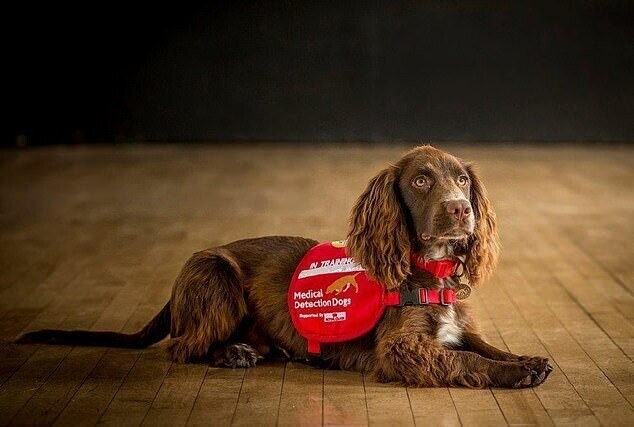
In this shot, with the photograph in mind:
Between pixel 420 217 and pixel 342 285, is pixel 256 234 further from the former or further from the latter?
pixel 420 217

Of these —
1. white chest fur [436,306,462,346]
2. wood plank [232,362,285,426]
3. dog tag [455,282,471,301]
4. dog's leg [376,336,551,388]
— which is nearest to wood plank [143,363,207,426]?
wood plank [232,362,285,426]

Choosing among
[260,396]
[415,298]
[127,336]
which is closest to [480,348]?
[415,298]

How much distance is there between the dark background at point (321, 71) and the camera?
531 inches

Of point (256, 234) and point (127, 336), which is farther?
point (256, 234)

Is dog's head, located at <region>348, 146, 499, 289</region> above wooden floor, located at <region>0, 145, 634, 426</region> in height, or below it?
above

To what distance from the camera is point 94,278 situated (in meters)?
6.52

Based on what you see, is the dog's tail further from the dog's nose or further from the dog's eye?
the dog's nose

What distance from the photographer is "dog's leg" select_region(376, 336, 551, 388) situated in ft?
13.7

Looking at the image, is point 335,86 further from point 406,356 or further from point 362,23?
point 406,356

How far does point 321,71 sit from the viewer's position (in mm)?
13656

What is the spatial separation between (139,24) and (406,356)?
396 inches

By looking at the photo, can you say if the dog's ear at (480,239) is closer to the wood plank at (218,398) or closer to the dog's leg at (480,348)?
the dog's leg at (480,348)

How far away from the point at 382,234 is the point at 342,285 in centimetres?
28

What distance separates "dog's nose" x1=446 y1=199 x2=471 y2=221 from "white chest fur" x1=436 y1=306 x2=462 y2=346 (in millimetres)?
391
